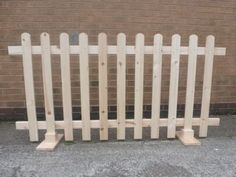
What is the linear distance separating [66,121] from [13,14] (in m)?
1.86

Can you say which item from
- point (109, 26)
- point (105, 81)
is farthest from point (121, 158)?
point (109, 26)

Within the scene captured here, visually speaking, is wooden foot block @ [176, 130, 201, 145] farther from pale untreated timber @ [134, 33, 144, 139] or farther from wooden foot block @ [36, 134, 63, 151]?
wooden foot block @ [36, 134, 63, 151]

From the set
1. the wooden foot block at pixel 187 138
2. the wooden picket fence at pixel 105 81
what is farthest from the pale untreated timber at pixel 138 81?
the wooden foot block at pixel 187 138

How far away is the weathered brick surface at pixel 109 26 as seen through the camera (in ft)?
14.6

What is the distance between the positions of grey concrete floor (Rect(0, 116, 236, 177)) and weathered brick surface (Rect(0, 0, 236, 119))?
88 centimetres

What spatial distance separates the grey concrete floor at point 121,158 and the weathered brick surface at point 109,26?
0.88m

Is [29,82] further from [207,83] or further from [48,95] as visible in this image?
[207,83]

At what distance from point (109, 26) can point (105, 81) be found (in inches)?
49.7

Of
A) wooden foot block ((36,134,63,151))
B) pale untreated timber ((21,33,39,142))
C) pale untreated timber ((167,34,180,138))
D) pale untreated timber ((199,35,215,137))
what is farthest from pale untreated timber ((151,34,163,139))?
pale untreated timber ((21,33,39,142))

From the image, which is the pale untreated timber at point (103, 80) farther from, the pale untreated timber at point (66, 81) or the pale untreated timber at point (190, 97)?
the pale untreated timber at point (190, 97)

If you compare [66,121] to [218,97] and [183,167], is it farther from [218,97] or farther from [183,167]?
[218,97]

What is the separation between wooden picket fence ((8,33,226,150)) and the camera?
3.55 m

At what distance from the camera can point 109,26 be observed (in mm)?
4590

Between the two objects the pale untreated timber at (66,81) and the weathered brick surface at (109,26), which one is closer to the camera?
the pale untreated timber at (66,81)
